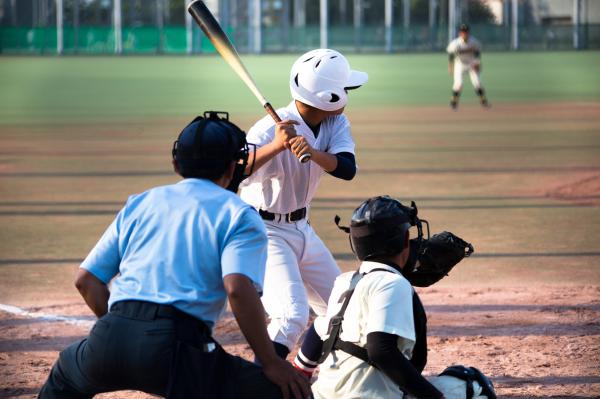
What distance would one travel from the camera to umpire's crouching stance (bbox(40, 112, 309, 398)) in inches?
126

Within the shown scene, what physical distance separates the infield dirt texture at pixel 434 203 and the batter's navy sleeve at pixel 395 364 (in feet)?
5.10

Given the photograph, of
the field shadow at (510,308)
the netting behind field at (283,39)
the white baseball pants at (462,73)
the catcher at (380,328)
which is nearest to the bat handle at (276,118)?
the catcher at (380,328)

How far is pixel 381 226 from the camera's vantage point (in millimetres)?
3723

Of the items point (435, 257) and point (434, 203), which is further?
point (434, 203)

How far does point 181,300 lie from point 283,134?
1.64m

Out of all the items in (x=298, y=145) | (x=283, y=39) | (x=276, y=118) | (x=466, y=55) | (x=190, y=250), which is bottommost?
(x=190, y=250)

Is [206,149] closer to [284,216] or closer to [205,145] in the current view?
[205,145]

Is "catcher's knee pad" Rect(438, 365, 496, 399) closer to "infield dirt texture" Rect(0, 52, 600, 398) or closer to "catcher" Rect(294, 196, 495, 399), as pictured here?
"catcher" Rect(294, 196, 495, 399)

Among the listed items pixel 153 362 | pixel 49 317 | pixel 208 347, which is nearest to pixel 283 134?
Result: pixel 208 347

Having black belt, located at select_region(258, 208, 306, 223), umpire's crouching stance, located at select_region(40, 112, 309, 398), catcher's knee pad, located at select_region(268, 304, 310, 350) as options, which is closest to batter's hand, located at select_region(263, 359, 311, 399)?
umpire's crouching stance, located at select_region(40, 112, 309, 398)

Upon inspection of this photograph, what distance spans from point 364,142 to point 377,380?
46.9 ft

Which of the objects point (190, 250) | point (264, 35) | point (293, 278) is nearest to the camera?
point (190, 250)

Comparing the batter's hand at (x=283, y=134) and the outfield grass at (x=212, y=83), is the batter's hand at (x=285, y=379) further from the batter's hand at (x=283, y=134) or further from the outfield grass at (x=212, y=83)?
the outfield grass at (x=212, y=83)

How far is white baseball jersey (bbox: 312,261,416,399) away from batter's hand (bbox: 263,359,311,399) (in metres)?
0.33
